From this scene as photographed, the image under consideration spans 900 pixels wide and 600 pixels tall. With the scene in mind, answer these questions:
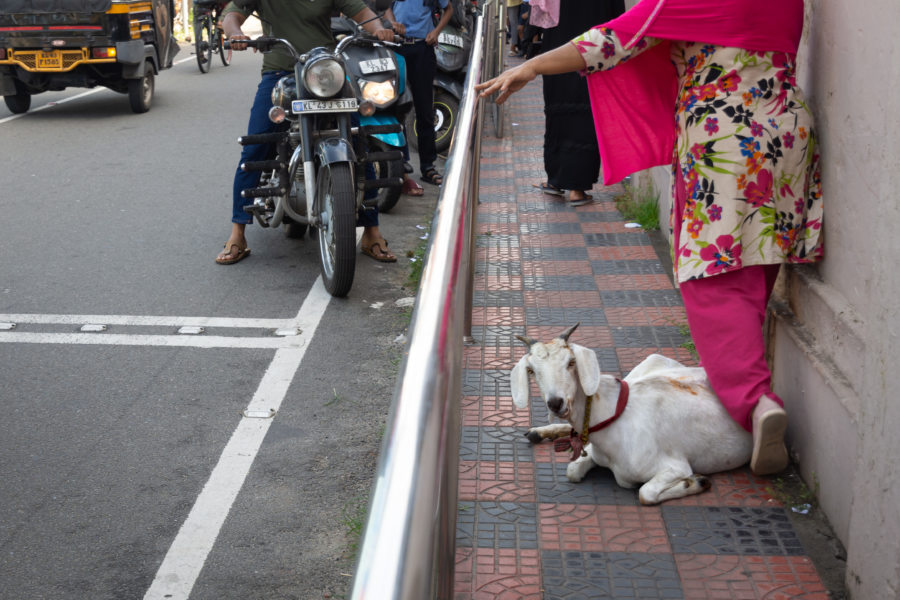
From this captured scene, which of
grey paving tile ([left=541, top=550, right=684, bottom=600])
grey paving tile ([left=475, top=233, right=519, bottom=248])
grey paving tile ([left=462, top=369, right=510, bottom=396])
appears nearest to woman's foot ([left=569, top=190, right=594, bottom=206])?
grey paving tile ([left=475, top=233, right=519, bottom=248])

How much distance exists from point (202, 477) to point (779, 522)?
1.93m

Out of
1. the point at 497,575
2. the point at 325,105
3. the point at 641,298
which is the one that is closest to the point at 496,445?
the point at 497,575

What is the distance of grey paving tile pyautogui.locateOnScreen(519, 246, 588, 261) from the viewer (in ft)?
19.0

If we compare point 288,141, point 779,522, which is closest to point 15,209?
point 288,141

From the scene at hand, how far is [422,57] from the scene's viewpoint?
318 inches

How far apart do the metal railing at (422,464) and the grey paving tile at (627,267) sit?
376cm

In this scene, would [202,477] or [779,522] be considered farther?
[202,477]

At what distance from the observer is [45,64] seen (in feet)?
37.4

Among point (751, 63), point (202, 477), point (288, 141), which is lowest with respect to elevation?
point (202, 477)

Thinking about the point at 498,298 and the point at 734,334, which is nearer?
the point at 734,334

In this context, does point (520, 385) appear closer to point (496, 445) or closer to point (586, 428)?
point (586, 428)

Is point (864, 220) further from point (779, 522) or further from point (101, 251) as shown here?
point (101, 251)

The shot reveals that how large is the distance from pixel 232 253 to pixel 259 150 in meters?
0.64

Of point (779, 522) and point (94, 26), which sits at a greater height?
point (94, 26)
